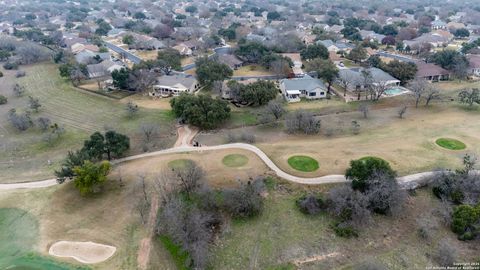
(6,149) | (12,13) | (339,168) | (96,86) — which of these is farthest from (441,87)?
(12,13)

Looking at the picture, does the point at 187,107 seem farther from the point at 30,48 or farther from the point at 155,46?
the point at 30,48

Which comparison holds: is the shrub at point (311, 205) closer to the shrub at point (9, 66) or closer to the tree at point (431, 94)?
the tree at point (431, 94)

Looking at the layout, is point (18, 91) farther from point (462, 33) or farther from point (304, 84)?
point (462, 33)

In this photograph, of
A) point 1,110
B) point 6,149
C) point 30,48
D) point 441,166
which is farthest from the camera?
point 30,48

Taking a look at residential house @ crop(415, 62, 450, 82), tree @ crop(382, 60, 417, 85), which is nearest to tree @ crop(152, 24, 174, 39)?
tree @ crop(382, 60, 417, 85)

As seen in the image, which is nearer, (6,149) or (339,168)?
(339,168)

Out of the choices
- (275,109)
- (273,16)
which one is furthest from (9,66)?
(273,16)
